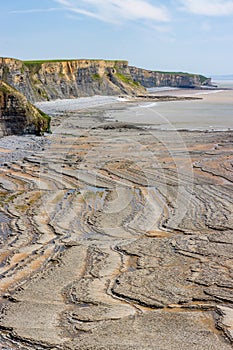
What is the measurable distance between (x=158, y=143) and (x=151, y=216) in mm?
17255

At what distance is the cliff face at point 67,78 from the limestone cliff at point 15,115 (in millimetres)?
29007

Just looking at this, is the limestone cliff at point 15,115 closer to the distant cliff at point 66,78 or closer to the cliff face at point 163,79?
the distant cliff at point 66,78

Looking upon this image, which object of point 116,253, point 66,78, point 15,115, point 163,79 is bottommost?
point 116,253

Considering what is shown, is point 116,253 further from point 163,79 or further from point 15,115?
point 163,79

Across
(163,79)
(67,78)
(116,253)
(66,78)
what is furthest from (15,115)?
(163,79)

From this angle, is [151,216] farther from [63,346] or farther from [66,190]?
[63,346]

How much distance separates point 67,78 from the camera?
89688 mm

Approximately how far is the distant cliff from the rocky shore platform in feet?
134

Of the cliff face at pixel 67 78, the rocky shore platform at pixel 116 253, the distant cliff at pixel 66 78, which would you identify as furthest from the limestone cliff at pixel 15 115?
the distant cliff at pixel 66 78

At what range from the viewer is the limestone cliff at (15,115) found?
33.6 meters

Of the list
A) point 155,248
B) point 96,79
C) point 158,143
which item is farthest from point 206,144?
point 96,79

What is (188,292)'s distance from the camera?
35.0 ft

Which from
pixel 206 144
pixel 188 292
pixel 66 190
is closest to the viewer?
pixel 188 292

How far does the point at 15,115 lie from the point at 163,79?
139616 millimetres
